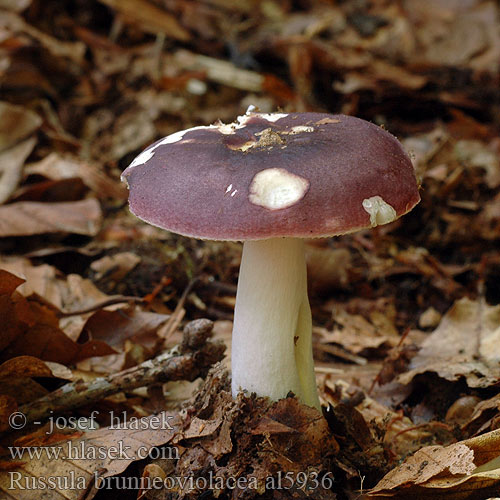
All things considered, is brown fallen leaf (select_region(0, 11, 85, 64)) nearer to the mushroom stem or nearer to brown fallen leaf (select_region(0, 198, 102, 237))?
brown fallen leaf (select_region(0, 198, 102, 237))

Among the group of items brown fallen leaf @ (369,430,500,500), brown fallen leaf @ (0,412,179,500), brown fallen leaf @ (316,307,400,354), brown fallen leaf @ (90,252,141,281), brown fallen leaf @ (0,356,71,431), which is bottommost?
brown fallen leaf @ (316,307,400,354)

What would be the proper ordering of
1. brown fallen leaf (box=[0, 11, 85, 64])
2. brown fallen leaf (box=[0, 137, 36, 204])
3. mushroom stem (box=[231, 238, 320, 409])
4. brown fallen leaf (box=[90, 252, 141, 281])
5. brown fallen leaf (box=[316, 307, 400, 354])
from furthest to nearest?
brown fallen leaf (box=[0, 11, 85, 64])
brown fallen leaf (box=[0, 137, 36, 204])
brown fallen leaf (box=[90, 252, 141, 281])
brown fallen leaf (box=[316, 307, 400, 354])
mushroom stem (box=[231, 238, 320, 409])

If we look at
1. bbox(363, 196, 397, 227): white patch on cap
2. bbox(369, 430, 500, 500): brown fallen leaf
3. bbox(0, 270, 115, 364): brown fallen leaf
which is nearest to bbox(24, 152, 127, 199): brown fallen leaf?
bbox(0, 270, 115, 364): brown fallen leaf

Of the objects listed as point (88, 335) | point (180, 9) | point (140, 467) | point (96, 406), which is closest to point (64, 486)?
point (140, 467)

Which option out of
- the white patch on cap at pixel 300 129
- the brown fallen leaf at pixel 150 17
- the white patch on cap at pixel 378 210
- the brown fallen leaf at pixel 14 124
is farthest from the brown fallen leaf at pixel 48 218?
the brown fallen leaf at pixel 150 17

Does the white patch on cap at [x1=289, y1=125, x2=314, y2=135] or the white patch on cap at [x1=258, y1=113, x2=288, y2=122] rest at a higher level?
the white patch on cap at [x1=289, y1=125, x2=314, y2=135]

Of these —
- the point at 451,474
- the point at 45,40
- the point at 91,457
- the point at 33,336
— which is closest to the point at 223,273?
the point at 33,336

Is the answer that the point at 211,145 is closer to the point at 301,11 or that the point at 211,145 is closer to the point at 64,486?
the point at 64,486
